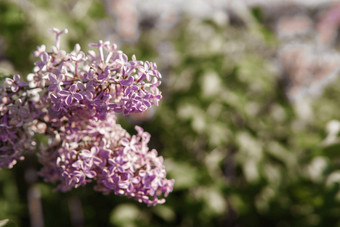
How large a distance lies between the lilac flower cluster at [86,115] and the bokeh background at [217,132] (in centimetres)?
116

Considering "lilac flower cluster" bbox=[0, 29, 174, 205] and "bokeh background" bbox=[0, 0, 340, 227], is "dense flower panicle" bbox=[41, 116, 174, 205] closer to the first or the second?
"lilac flower cluster" bbox=[0, 29, 174, 205]

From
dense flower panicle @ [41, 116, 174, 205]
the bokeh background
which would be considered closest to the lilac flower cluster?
dense flower panicle @ [41, 116, 174, 205]

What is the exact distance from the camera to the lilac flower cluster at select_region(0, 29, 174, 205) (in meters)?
1.04

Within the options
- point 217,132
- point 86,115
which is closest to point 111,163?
point 86,115

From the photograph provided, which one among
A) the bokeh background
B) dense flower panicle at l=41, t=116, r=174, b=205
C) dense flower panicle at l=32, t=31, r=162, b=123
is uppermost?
the bokeh background

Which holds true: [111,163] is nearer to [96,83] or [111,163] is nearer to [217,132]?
[96,83]

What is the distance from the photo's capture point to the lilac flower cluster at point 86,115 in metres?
1.04

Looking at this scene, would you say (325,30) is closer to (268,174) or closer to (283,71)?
(283,71)

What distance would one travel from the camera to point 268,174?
282 centimetres

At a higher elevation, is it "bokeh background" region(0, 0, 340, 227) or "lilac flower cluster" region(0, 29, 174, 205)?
"bokeh background" region(0, 0, 340, 227)

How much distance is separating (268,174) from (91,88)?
2143 mm

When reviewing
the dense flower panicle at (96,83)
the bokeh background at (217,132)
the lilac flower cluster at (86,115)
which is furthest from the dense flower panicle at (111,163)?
the bokeh background at (217,132)

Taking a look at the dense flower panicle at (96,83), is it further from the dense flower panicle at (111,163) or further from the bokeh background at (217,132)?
the bokeh background at (217,132)

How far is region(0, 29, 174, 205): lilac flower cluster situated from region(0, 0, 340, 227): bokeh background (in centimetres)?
116
